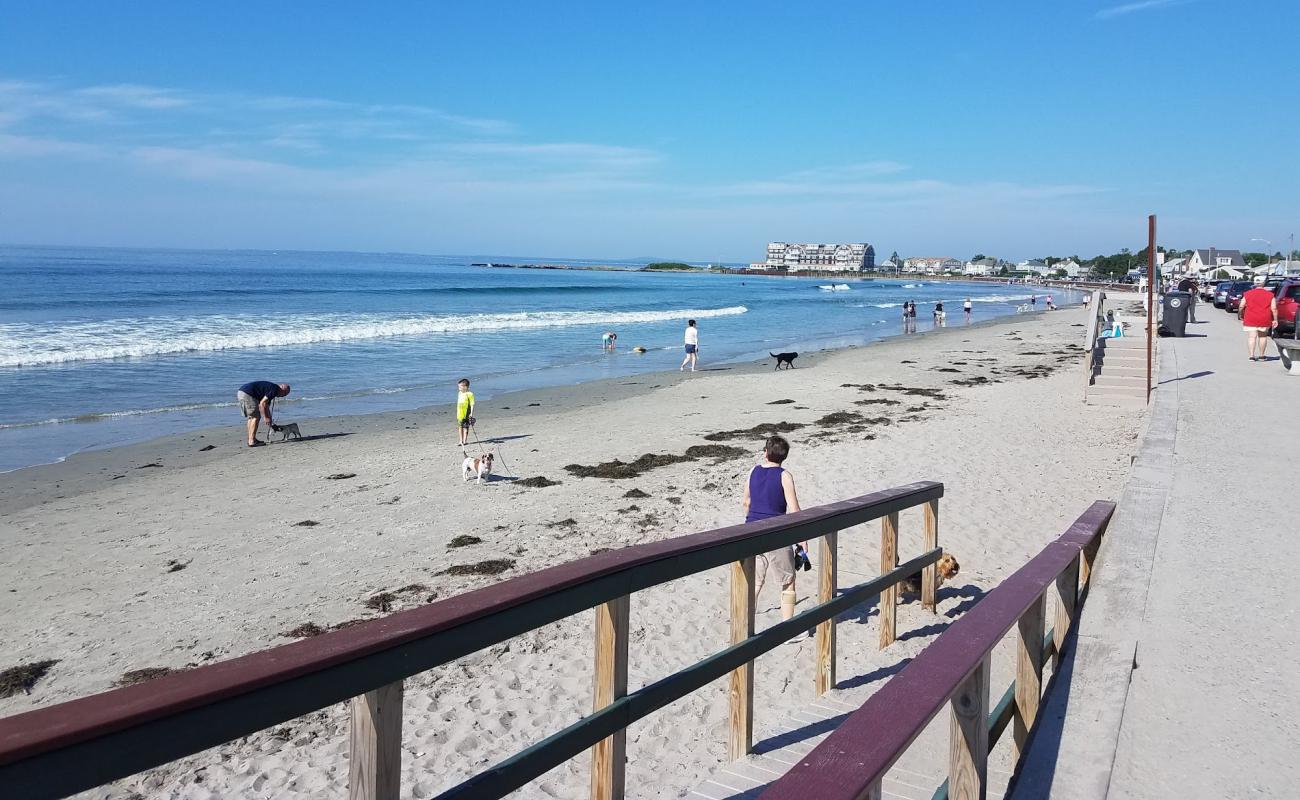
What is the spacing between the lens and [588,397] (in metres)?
20.4

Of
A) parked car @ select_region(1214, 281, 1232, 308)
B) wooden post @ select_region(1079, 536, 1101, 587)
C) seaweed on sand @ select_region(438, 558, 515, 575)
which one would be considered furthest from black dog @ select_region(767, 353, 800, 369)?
parked car @ select_region(1214, 281, 1232, 308)

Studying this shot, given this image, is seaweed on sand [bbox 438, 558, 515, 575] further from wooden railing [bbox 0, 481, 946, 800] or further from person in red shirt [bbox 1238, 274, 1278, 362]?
person in red shirt [bbox 1238, 274, 1278, 362]

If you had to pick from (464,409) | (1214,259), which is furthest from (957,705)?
(1214,259)

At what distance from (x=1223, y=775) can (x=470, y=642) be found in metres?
2.84

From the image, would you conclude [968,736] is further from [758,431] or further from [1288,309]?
[1288,309]

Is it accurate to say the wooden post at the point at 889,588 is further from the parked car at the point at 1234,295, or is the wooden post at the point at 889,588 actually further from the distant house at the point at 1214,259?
the distant house at the point at 1214,259

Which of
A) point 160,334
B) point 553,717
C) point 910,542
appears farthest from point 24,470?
point 160,334

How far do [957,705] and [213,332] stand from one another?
3689cm

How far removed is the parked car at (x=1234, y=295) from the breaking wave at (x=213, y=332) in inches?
1079

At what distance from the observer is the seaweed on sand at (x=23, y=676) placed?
5.82 meters

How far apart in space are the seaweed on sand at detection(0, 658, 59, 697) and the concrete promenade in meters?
6.13

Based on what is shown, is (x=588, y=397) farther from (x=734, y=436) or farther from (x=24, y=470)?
(x=24, y=470)

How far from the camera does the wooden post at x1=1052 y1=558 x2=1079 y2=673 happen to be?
3.98m

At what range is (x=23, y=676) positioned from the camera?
5.98 meters
